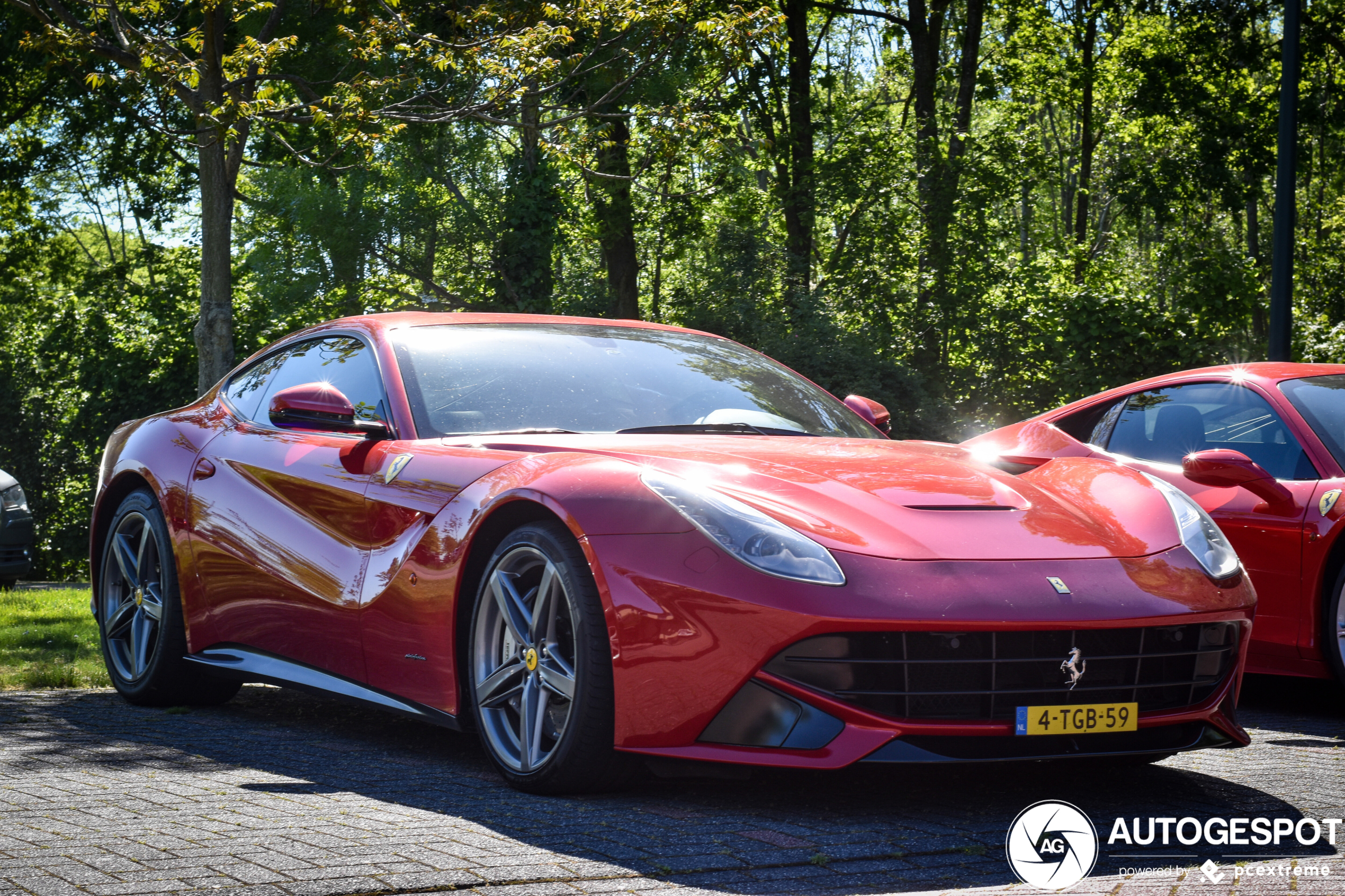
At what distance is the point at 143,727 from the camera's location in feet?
18.1

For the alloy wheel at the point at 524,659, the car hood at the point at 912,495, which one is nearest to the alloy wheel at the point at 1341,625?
the car hood at the point at 912,495

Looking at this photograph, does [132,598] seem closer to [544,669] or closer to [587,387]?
[587,387]

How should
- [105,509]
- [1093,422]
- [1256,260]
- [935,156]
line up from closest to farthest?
1. [105,509]
2. [1093,422]
3. [935,156]
4. [1256,260]

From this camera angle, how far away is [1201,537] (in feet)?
14.2

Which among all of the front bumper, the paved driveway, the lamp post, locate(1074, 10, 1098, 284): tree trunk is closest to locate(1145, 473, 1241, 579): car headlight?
the front bumper

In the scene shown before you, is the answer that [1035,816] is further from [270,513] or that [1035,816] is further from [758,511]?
[270,513]

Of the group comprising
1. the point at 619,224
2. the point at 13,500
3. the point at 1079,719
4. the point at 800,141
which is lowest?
the point at 13,500

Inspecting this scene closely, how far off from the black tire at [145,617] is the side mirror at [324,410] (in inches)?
53.4

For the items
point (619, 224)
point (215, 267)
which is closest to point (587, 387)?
point (215, 267)

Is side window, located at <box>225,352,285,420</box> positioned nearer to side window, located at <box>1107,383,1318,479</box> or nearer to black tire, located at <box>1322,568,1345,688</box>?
side window, located at <box>1107,383,1318,479</box>

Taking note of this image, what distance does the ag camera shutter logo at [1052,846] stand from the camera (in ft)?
10.6

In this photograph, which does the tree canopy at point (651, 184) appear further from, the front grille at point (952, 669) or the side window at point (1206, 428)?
the front grille at point (952, 669)

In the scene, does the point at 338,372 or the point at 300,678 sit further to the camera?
the point at 338,372

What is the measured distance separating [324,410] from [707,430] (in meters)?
1.29
